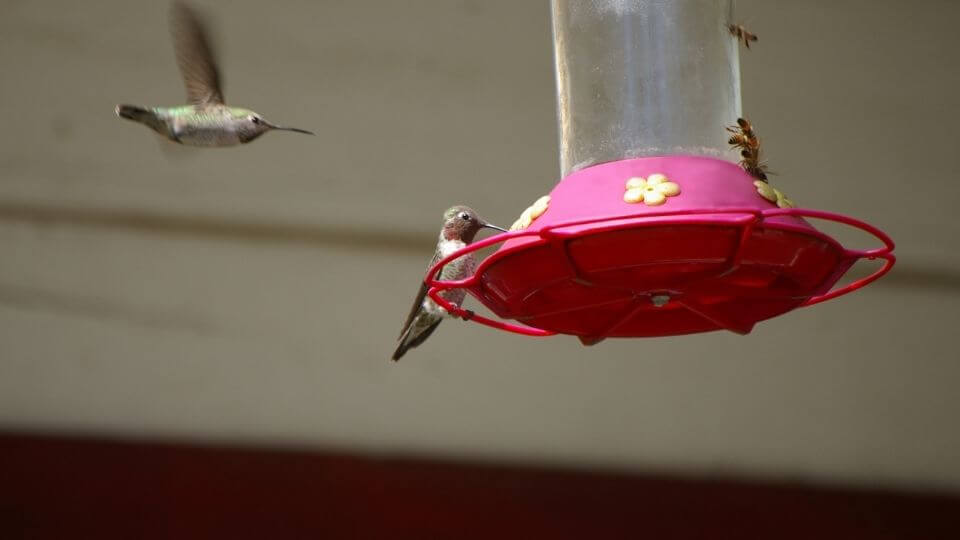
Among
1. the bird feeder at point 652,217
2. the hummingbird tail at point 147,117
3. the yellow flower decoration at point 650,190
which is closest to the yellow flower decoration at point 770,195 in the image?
the bird feeder at point 652,217

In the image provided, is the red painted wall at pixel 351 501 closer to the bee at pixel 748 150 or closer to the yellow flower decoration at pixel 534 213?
the yellow flower decoration at pixel 534 213

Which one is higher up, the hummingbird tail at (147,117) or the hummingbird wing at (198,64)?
the hummingbird wing at (198,64)

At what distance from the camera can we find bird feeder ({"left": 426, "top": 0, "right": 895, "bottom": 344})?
231 centimetres

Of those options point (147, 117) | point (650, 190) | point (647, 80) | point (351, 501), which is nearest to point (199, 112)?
point (147, 117)

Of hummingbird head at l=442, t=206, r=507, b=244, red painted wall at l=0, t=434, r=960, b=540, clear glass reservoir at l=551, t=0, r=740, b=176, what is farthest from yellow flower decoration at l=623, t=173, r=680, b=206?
red painted wall at l=0, t=434, r=960, b=540

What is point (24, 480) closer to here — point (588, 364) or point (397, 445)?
point (397, 445)

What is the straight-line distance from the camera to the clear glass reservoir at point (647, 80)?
9.41 feet

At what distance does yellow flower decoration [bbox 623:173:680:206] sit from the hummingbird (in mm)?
1051

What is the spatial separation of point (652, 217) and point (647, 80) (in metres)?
0.73

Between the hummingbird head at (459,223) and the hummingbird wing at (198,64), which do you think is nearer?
the hummingbird wing at (198,64)

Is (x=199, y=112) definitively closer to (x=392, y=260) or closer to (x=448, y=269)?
(x=448, y=269)

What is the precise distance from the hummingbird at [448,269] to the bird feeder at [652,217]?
588mm

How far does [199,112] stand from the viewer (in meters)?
3.43

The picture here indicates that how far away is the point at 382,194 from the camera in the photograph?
4.88m
